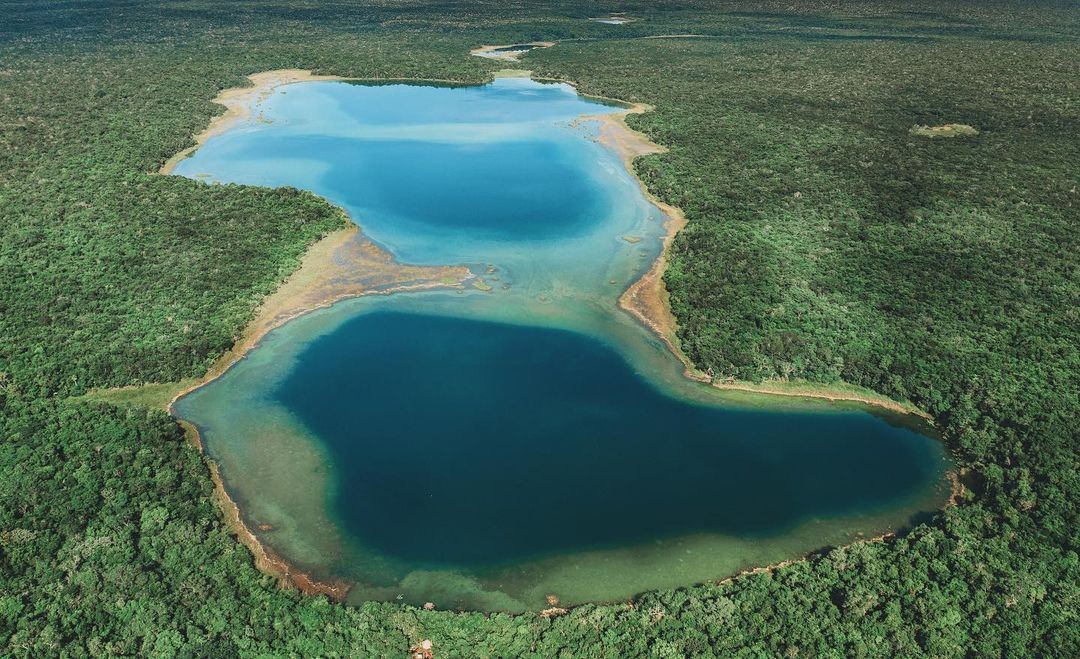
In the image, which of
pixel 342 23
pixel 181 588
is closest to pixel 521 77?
pixel 342 23

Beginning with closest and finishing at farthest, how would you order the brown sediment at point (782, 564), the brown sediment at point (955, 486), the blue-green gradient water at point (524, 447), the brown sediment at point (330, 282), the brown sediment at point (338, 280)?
the brown sediment at point (782, 564)
the blue-green gradient water at point (524, 447)
the brown sediment at point (955, 486)
the brown sediment at point (330, 282)
the brown sediment at point (338, 280)

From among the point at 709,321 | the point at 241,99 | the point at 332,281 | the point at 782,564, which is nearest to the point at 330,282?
the point at 332,281

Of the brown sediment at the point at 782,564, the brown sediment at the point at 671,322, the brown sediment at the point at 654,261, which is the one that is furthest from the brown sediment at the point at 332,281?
the brown sediment at the point at 782,564


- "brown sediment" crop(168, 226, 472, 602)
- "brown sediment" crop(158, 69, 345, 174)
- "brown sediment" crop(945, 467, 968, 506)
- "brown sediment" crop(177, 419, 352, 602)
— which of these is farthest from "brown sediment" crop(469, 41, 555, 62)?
"brown sediment" crop(945, 467, 968, 506)

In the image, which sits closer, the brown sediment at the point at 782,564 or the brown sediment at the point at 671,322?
the brown sediment at the point at 782,564

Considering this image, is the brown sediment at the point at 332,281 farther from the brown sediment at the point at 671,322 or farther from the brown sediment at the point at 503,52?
the brown sediment at the point at 503,52

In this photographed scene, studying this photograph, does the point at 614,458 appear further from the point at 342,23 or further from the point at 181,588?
the point at 342,23

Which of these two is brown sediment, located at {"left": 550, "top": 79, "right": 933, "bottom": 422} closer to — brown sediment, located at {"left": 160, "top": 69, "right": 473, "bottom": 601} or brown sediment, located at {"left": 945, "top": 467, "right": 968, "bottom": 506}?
brown sediment, located at {"left": 945, "top": 467, "right": 968, "bottom": 506}

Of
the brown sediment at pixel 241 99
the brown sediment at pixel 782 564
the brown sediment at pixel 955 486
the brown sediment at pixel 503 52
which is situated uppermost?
the brown sediment at pixel 782 564
